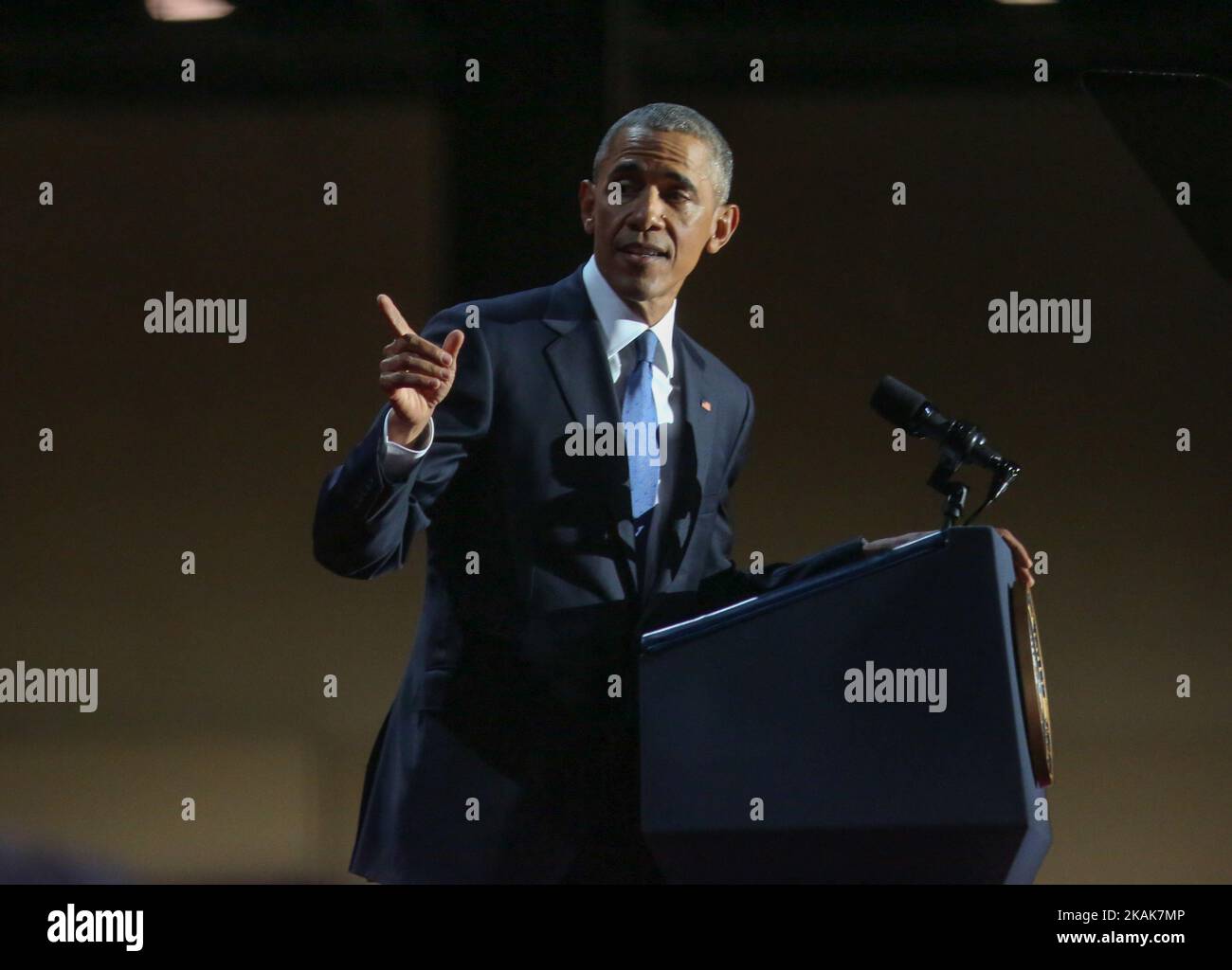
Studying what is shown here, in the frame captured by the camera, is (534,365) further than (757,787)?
Yes

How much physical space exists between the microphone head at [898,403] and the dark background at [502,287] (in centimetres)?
64

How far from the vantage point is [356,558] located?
7.93ft

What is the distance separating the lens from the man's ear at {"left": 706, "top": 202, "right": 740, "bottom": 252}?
9.07 feet

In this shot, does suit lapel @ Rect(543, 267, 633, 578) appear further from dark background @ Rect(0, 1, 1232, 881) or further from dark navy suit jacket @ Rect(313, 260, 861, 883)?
dark background @ Rect(0, 1, 1232, 881)

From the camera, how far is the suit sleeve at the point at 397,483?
7.69 ft

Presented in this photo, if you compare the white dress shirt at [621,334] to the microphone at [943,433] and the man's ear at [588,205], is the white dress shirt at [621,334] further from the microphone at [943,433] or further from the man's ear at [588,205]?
the microphone at [943,433]

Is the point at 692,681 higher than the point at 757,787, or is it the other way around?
the point at 692,681

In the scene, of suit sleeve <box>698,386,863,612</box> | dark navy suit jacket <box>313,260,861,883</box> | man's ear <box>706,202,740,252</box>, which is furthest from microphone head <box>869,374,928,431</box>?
man's ear <box>706,202,740,252</box>

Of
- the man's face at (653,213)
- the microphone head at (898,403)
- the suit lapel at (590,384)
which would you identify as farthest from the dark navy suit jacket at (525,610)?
the microphone head at (898,403)

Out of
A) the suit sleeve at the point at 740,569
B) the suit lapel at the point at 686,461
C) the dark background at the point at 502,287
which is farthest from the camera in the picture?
the dark background at the point at 502,287

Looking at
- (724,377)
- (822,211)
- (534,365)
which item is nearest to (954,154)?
(822,211)

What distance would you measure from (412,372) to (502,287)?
750mm
